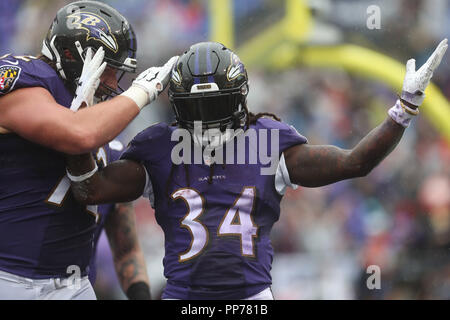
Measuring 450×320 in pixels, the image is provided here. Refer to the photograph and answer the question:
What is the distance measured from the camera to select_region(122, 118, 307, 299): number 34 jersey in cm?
315

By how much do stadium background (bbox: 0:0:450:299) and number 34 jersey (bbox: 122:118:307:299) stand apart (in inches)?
111

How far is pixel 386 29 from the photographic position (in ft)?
25.8

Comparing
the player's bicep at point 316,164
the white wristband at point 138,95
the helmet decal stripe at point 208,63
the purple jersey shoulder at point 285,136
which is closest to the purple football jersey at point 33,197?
the white wristband at point 138,95

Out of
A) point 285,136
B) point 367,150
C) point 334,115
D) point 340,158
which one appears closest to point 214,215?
point 285,136

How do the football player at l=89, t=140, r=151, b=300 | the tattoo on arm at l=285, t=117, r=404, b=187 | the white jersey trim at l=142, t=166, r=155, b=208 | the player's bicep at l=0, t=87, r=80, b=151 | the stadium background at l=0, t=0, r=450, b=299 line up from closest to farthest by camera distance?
the player's bicep at l=0, t=87, r=80, b=151, the tattoo on arm at l=285, t=117, r=404, b=187, the white jersey trim at l=142, t=166, r=155, b=208, the football player at l=89, t=140, r=151, b=300, the stadium background at l=0, t=0, r=450, b=299

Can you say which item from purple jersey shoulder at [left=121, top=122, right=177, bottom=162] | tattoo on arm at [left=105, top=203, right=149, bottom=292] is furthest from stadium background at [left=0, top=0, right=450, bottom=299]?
purple jersey shoulder at [left=121, top=122, right=177, bottom=162]

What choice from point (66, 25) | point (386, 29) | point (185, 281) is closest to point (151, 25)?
point (386, 29)

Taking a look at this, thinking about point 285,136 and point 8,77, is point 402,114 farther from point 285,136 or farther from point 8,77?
point 8,77

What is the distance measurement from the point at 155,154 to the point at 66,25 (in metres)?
0.73

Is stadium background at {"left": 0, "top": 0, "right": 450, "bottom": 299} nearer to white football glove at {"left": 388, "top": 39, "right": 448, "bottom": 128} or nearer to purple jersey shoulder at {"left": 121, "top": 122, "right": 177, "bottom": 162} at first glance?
white football glove at {"left": 388, "top": 39, "right": 448, "bottom": 128}

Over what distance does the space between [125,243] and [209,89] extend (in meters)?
1.32

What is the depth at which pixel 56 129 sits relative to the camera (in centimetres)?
300

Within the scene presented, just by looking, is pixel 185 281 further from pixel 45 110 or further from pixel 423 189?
pixel 423 189

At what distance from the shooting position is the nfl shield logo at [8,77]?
10.2ft
